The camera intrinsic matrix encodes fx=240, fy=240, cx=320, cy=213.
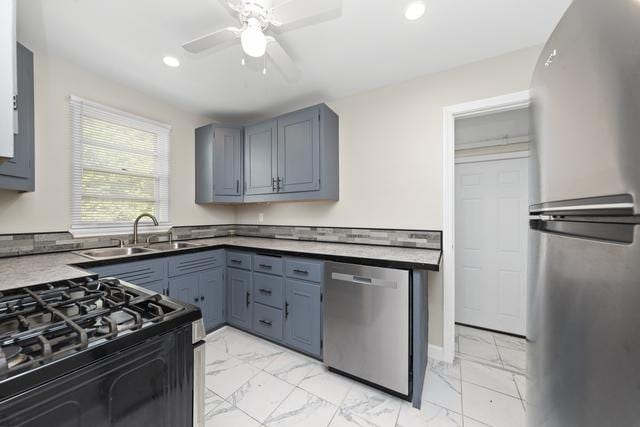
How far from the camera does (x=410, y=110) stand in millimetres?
2264

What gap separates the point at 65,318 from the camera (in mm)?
670

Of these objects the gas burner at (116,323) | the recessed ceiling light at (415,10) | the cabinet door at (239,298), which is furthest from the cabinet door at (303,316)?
the recessed ceiling light at (415,10)

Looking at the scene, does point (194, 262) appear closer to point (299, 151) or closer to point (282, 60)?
point (299, 151)

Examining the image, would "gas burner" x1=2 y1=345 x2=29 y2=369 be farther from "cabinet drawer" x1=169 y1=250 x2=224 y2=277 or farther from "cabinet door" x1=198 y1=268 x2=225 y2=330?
"cabinet door" x1=198 y1=268 x2=225 y2=330

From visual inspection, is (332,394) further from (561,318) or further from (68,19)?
(68,19)

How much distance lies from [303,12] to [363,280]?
5.31 ft

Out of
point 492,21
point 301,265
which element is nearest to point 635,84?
point 492,21

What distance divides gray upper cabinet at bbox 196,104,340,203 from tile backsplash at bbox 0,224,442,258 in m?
0.44

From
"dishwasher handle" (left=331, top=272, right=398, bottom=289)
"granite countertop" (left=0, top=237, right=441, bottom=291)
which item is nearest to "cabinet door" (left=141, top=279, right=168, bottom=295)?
"granite countertop" (left=0, top=237, right=441, bottom=291)

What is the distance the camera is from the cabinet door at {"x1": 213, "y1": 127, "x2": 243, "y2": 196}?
2.93 meters

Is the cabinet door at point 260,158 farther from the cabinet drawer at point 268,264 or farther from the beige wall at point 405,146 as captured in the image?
the cabinet drawer at point 268,264

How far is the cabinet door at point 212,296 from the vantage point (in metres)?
2.38

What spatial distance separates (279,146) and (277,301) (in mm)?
1625

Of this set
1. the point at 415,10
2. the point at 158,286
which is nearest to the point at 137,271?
the point at 158,286
